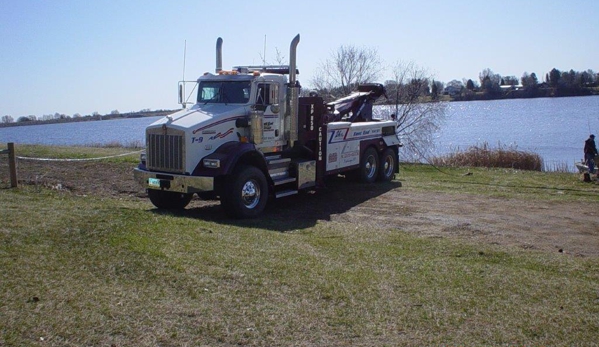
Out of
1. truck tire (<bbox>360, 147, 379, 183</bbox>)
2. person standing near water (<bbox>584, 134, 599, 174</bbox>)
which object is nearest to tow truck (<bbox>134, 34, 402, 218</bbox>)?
truck tire (<bbox>360, 147, 379, 183</bbox>)

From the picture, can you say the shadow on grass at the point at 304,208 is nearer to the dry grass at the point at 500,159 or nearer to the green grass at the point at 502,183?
the green grass at the point at 502,183

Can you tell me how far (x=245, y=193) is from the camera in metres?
11.9

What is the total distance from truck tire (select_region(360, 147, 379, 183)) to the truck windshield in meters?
4.87

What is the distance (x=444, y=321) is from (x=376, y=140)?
1145 cm

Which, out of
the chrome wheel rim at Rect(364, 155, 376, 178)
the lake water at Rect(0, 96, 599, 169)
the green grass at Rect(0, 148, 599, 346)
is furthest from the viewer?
the lake water at Rect(0, 96, 599, 169)

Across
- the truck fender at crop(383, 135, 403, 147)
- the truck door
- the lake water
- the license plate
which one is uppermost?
the truck door

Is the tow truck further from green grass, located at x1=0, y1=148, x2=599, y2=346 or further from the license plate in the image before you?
green grass, located at x1=0, y1=148, x2=599, y2=346

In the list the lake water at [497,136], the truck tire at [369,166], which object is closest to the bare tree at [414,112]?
the lake water at [497,136]

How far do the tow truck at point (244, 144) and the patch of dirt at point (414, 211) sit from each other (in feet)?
1.82

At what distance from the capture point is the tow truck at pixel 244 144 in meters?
11.5

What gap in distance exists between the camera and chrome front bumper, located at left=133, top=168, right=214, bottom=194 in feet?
37.2

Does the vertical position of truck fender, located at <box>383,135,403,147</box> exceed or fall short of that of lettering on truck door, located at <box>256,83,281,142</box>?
it falls short

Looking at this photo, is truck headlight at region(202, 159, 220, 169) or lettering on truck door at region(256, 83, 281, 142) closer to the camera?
truck headlight at region(202, 159, 220, 169)

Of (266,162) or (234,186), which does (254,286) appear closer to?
(234,186)
